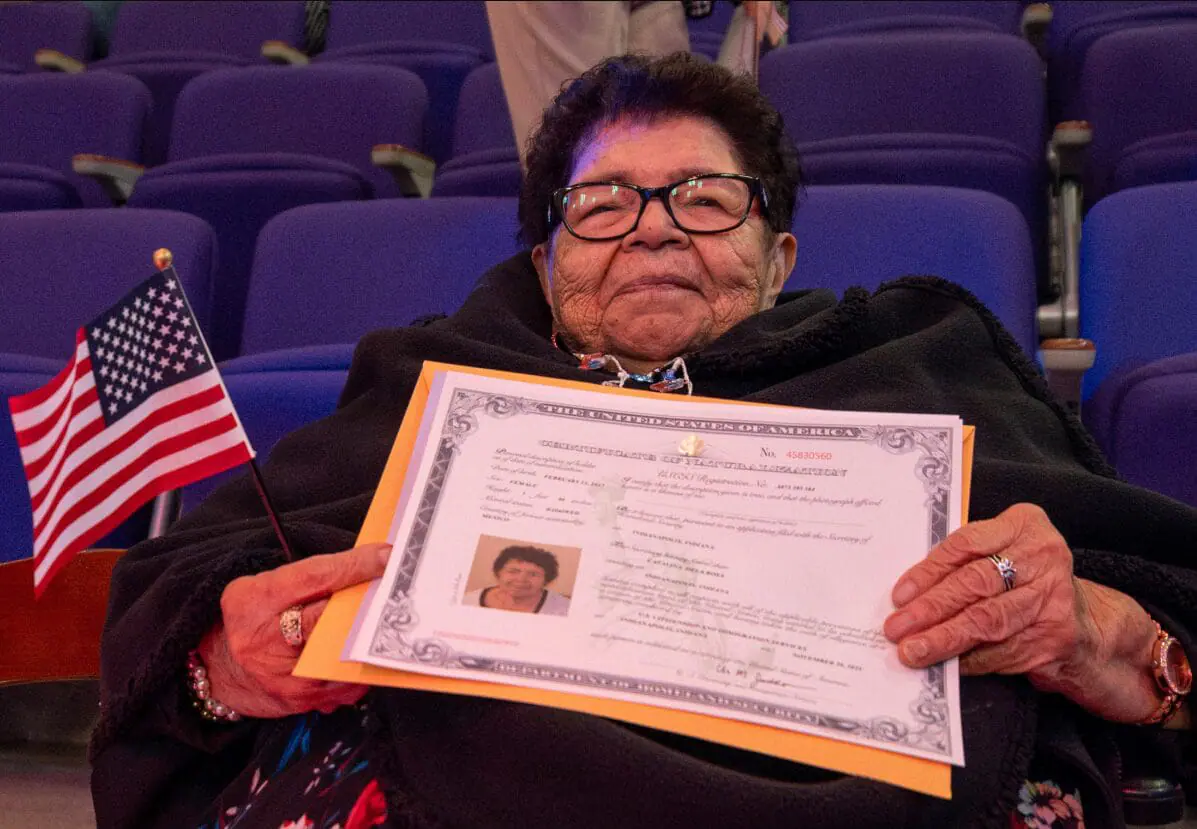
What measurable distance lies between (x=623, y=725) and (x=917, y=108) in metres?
1.62

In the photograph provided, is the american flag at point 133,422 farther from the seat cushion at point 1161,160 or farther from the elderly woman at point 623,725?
the seat cushion at point 1161,160

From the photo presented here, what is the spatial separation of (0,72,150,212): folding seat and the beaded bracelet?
2.10 m

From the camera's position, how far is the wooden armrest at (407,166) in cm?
210

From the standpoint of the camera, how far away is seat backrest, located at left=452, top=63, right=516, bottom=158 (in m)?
2.32

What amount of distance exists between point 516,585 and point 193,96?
2.31 meters

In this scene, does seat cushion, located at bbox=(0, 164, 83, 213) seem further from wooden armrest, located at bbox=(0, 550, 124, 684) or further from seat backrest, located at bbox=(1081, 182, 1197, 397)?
seat backrest, located at bbox=(1081, 182, 1197, 397)

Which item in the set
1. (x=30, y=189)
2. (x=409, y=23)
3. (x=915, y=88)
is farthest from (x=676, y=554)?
(x=409, y=23)

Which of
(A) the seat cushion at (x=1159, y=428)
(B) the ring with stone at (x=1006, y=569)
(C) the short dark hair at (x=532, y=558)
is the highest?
(C) the short dark hair at (x=532, y=558)

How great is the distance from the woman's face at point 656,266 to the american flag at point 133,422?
18.9 inches

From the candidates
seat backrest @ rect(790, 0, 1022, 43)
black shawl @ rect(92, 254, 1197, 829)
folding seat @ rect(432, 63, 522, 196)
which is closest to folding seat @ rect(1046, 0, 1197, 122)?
seat backrest @ rect(790, 0, 1022, 43)

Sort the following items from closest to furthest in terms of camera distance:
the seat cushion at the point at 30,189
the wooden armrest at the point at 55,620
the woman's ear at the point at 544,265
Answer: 1. the wooden armrest at the point at 55,620
2. the woman's ear at the point at 544,265
3. the seat cushion at the point at 30,189

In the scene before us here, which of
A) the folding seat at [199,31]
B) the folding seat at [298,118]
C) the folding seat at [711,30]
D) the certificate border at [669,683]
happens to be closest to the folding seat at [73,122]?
the folding seat at [298,118]

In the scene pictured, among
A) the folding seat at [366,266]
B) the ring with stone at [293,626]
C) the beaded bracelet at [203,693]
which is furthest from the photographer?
the folding seat at [366,266]

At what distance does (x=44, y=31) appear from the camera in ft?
11.6
